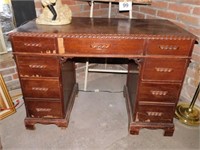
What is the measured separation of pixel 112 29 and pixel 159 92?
594mm

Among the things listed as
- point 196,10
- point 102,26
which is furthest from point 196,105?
point 102,26

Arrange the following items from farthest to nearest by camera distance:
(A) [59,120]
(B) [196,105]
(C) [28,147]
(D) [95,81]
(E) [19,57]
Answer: (D) [95,81], (B) [196,105], (A) [59,120], (C) [28,147], (E) [19,57]

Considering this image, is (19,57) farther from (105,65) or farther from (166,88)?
(105,65)

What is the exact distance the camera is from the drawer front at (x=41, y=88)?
138 cm

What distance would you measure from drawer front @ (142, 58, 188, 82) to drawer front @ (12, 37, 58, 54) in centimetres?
66

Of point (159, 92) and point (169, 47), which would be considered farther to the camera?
point (159, 92)

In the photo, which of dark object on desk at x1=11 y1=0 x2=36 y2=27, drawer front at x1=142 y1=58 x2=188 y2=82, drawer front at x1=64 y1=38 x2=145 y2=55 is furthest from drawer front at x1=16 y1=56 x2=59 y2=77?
dark object on desk at x1=11 y1=0 x2=36 y2=27

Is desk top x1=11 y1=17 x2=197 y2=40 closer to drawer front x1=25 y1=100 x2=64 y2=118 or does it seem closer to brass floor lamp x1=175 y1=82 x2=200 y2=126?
drawer front x1=25 y1=100 x2=64 y2=118

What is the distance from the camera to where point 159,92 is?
140 centimetres

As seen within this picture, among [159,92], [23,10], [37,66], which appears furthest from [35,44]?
[159,92]

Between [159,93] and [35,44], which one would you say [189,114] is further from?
[35,44]

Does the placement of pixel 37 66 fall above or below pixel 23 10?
below

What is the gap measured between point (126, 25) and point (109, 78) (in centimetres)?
105

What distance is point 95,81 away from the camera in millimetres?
2322
